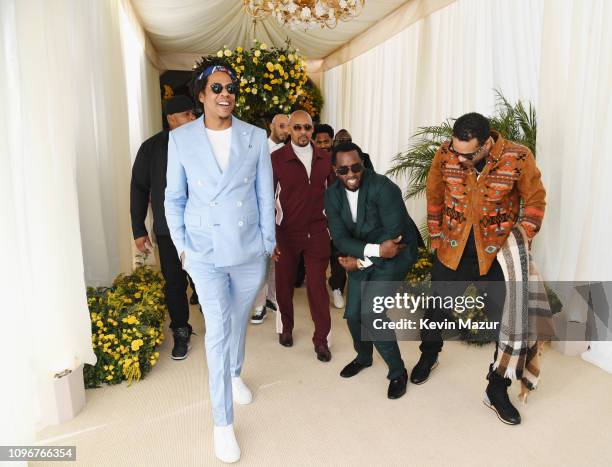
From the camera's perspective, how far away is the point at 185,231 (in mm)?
2309

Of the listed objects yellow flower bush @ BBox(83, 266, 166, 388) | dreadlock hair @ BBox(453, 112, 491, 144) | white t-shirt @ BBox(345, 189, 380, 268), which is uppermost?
dreadlock hair @ BBox(453, 112, 491, 144)

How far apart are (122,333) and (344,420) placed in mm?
1587

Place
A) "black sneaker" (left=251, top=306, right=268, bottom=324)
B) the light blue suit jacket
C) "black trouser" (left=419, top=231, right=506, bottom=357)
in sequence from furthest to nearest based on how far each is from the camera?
"black sneaker" (left=251, top=306, right=268, bottom=324)
"black trouser" (left=419, top=231, right=506, bottom=357)
the light blue suit jacket

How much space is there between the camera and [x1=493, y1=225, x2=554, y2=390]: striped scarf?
253 cm

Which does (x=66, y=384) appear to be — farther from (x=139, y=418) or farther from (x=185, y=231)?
(x=185, y=231)

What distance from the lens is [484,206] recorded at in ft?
8.36

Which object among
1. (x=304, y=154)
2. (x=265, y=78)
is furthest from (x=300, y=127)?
(x=265, y=78)

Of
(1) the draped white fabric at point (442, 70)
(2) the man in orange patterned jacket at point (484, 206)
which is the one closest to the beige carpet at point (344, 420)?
(2) the man in orange patterned jacket at point (484, 206)

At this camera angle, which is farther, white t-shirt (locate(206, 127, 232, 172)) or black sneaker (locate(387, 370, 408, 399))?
black sneaker (locate(387, 370, 408, 399))

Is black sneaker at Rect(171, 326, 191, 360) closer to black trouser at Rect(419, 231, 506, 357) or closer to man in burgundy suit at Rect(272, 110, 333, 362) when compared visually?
man in burgundy suit at Rect(272, 110, 333, 362)

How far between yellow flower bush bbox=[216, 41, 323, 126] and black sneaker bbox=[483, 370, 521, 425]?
3.12 m

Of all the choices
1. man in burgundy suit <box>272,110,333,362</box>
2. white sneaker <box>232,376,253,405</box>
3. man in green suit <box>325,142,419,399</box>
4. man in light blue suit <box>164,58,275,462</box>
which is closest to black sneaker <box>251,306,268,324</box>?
man in burgundy suit <box>272,110,333,362</box>

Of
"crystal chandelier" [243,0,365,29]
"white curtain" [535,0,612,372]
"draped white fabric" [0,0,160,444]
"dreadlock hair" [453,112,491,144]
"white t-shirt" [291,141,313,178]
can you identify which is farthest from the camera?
"crystal chandelier" [243,0,365,29]

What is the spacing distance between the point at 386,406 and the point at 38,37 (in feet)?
9.15
